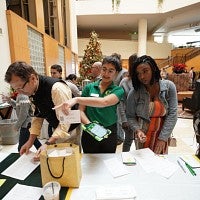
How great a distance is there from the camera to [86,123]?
1.29 m

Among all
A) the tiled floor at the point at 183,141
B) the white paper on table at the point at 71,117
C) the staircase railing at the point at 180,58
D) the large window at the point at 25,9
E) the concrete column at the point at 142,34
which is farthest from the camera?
the staircase railing at the point at 180,58

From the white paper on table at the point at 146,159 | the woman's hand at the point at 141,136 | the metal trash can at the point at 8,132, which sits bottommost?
the metal trash can at the point at 8,132

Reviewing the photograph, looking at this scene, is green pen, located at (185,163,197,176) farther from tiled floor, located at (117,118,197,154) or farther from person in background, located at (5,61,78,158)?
tiled floor, located at (117,118,197,154)

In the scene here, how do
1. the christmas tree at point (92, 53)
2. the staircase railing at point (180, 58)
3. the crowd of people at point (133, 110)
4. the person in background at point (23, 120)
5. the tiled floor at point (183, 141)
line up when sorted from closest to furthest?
1. the crowd of people at point (133, 110)
2. the person in background at point (23, 120)
3. the tiled floor at point (183, 141)
4. the christmas tree at point (92, 53)
5. the staircase railing at point (180, 58)

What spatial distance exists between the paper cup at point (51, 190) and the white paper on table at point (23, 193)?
6 cm

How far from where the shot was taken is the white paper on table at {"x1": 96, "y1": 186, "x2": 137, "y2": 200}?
95 cm

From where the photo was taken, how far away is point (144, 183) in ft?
3.50

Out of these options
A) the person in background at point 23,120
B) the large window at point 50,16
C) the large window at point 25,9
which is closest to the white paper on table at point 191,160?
the person in background at point 23,120

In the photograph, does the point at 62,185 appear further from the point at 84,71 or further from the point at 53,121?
the point at 84,71

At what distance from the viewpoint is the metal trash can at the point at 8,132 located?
10.5 feet

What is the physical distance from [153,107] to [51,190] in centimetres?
96

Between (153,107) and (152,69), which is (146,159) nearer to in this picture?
(153,107)

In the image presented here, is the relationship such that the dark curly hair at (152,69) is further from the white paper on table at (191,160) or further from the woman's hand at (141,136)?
the white paper on table at (191,160)

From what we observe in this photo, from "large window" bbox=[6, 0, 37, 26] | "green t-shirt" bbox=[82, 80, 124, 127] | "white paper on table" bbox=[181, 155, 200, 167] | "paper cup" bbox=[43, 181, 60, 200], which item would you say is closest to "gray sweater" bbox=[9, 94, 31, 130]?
"green t-shirt" bbox=[82, 80, 124, 127]
